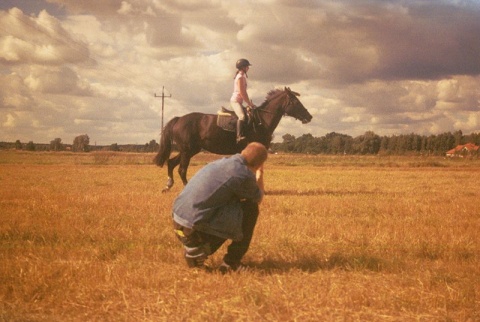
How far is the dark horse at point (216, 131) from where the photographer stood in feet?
47.3

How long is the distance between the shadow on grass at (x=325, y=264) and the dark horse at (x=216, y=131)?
28.1 ft

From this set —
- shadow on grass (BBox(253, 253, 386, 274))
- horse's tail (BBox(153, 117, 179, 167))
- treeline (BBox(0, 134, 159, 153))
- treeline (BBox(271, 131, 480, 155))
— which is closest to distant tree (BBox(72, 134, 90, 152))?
treeline (BBox(0, 134, 159, 153))

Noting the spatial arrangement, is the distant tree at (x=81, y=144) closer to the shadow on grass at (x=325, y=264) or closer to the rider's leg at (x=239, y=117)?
the rider's leg at (x=239, y=117)

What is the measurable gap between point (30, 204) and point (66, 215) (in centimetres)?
208

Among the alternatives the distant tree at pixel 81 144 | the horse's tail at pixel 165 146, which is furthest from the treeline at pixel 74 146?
the horse's tail at pixel 165 146

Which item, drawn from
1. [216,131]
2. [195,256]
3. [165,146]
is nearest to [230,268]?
[195,256]

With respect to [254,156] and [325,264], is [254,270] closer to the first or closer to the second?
→ [325,264]

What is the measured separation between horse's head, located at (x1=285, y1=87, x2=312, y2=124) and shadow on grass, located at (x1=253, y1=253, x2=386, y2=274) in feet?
30.5

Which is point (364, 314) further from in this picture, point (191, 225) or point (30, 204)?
point (30, 204)

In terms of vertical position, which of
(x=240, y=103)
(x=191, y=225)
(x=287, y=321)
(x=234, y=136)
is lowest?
(x=287, y=321)

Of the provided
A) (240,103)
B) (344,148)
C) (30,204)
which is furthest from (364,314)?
(344,148)

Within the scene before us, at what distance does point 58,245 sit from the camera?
6.36m

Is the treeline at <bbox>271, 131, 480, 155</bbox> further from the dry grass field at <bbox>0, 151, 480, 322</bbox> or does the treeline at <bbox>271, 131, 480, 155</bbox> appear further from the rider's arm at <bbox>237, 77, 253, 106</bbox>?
the dry grass field at <bbox>0, 151, 480, 322</bbox>

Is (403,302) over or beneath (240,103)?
beneath
